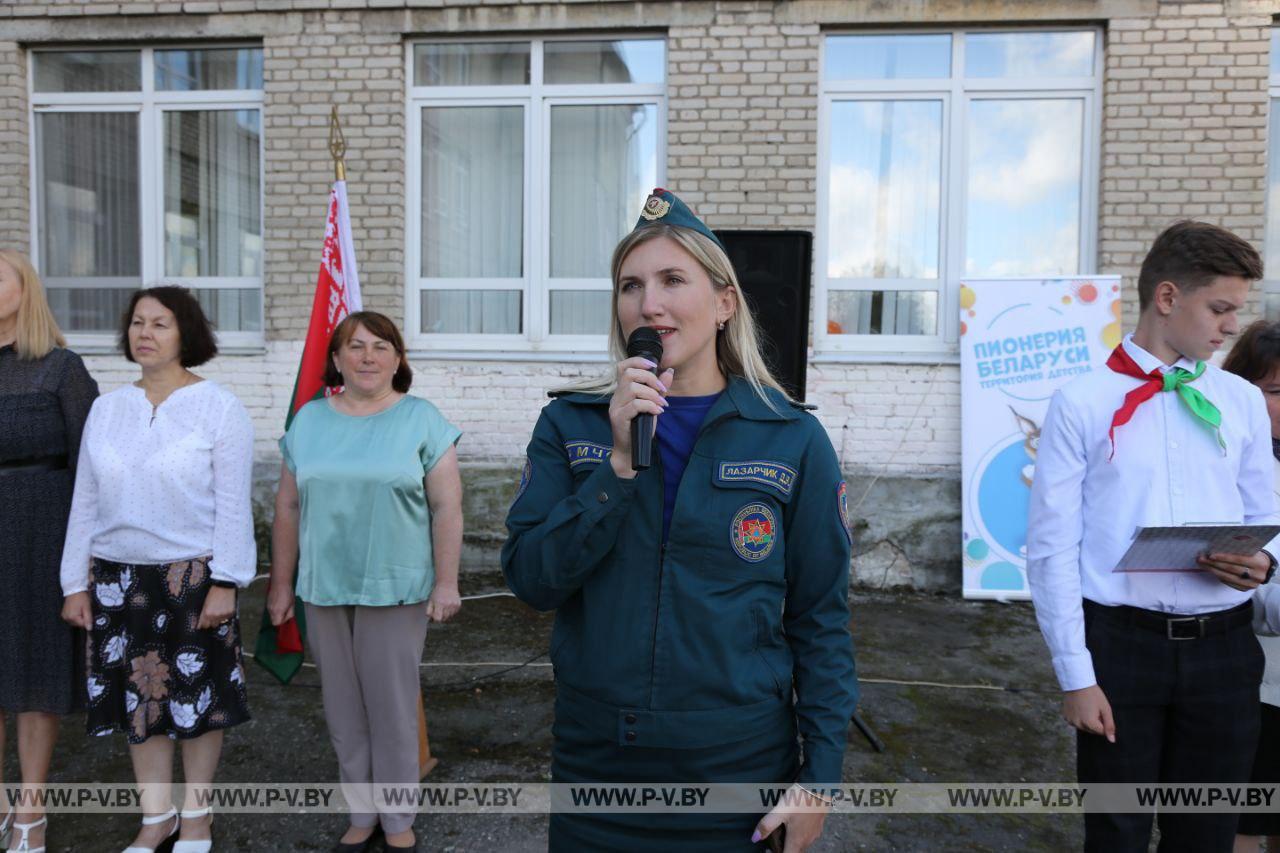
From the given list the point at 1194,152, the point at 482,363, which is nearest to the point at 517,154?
the point at 482,363

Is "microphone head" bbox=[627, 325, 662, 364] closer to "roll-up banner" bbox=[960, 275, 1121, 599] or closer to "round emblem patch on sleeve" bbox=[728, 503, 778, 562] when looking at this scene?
"round emblem patch on sleeve" bbox=[728, 503, 778, 562]

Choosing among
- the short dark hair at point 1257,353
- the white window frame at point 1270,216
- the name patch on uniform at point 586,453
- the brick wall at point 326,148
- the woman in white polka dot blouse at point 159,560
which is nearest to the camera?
the name patch on uniform at point 586,453

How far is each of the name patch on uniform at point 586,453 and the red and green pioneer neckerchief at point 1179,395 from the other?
1.36 meters

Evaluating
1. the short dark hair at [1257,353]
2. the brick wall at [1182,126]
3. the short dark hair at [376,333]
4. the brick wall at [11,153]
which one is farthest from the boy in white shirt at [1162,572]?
the brick wall at [11,153]

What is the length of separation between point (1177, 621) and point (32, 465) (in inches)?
140

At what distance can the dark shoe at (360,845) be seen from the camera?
117 inches

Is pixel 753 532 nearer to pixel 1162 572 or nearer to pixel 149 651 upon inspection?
pixel 1162 572

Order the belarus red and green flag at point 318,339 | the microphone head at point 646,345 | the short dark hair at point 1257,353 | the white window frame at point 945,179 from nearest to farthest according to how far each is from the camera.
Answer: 1. the microphone head at point 646,345
2. the short dark hair at point 1257,353
3. the belarus red and green flag at point 318,339
4. the white window frame at point 945,179

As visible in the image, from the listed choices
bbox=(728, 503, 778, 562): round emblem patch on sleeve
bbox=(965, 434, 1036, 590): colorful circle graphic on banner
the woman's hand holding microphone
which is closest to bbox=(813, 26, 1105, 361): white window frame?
bbox=(965, 434, 1036, 590): colorful circle graphic on banner

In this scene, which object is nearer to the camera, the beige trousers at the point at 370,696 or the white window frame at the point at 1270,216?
the beige trousers at the point at 370,696

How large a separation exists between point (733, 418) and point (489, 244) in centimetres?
553

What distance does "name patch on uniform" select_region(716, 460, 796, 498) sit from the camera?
1629mm

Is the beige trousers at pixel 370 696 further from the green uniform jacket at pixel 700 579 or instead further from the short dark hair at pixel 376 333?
the green uniform jacket at pixel 700 579

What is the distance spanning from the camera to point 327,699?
3006mm
